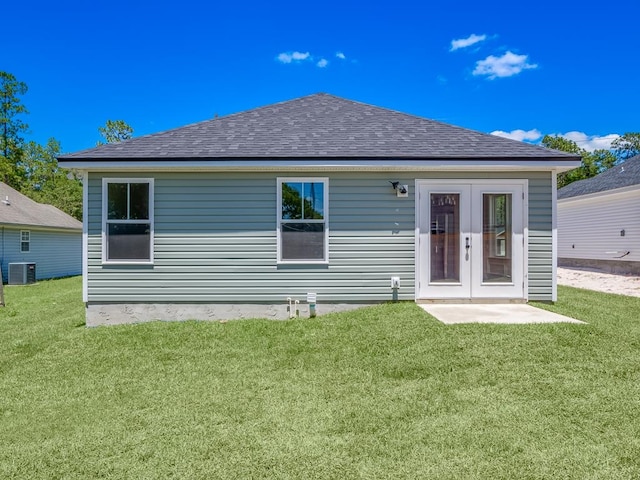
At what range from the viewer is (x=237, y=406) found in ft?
11.0

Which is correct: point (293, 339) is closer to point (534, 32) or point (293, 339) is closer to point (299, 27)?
point (299, 27)

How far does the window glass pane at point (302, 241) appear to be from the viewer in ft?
21.8

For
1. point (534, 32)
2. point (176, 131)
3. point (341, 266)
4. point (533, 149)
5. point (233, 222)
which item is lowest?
point (341, 266)

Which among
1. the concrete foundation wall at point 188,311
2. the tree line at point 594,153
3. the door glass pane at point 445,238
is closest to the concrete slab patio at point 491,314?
the door glass pane at point 445,238

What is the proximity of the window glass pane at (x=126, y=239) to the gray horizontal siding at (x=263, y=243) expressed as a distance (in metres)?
0.19

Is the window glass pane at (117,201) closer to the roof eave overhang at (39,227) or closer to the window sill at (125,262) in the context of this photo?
the window sill at (125,262)

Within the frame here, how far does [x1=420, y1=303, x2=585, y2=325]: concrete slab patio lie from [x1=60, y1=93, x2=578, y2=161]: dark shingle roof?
2.61 meters

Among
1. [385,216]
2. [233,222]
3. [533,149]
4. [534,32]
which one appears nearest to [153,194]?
[233,222]

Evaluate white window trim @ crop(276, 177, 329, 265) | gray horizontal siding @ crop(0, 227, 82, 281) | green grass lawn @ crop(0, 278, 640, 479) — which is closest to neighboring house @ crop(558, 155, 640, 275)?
green grass lawn @ crop(0, 278, 640, 479)

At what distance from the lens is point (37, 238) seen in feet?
55.3

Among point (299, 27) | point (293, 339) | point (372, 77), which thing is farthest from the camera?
point (372, 77)

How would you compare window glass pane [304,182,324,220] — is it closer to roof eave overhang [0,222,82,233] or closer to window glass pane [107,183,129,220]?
window glass pane [107,183,129,220]

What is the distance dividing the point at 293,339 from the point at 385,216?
9.09ft

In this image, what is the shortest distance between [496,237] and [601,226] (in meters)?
13.0
